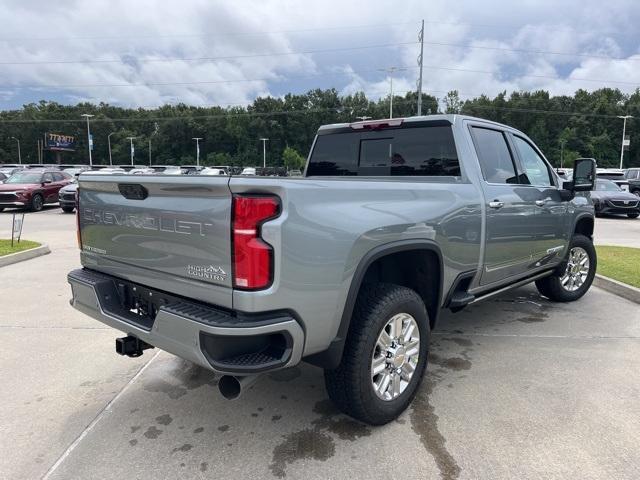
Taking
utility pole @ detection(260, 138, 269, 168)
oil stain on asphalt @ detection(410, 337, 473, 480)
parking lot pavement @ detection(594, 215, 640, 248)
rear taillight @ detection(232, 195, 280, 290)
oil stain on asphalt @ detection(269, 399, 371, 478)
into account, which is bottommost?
oil stain on asphalt @ detection(269, 399, 371, 478)

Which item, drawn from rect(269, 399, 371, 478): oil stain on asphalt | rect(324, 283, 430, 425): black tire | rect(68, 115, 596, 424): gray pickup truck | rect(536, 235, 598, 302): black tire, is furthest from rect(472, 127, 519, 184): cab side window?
rect(269, 399, 371, 478): oil stain on asphalt

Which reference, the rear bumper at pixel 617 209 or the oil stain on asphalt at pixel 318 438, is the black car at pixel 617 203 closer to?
the rear bumper at pixel 617 209

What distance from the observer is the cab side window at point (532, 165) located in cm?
456

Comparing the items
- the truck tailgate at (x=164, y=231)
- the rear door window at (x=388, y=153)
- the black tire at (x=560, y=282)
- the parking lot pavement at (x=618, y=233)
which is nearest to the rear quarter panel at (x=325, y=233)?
the truck tailgate at (x=164, y=231)

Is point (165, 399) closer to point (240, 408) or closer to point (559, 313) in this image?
point (240, 408)

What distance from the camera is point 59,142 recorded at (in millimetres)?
89500

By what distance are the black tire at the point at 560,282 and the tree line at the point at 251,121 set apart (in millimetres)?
79136

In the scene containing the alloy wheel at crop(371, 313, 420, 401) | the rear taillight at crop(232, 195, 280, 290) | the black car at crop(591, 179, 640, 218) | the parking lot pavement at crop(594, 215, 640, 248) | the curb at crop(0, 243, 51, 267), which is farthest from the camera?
the black car at crop(591, 179, 640, 218)

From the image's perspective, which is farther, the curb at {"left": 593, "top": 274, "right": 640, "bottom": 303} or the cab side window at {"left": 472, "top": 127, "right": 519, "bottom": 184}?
the curb at {"left": 593, "top": 274, "right": 640, "bottom": 303}

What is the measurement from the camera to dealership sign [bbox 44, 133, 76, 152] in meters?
87.7

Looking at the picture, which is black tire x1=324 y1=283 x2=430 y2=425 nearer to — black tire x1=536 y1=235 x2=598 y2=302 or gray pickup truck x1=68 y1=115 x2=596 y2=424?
gray pickup truck x1=68 y1=115 x2=596 y2=424

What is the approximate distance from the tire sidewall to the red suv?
1840 centimetres

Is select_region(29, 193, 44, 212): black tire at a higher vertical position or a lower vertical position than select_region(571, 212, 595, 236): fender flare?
lower

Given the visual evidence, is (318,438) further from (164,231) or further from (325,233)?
(164,231)
